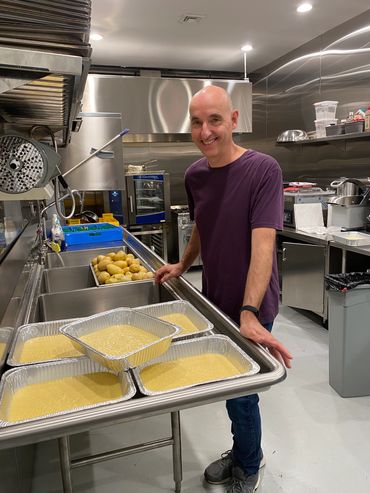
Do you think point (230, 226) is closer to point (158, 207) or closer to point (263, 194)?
point (263, 194)

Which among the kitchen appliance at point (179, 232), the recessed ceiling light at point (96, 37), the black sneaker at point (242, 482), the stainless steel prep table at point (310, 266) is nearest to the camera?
the black sneaker at point (242, 482)

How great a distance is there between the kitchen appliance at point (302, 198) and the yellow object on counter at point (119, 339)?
297 cm

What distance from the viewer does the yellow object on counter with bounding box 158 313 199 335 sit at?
129 cm

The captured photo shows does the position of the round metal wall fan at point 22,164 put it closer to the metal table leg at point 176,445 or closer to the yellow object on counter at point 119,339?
the yellow object on counter at point 119,339

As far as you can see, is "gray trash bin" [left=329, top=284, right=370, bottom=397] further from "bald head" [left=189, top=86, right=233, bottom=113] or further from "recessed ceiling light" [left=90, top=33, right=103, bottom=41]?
"recessed ceiling light" [left=90, top=33, right=103, bottom=41]

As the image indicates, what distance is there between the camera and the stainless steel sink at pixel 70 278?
2.24m

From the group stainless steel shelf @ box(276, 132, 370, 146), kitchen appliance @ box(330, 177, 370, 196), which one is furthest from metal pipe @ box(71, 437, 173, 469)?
stainless steel shelf @ box(276, 132, 370, 146)

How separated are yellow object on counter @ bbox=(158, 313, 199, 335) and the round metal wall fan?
61 centimetres

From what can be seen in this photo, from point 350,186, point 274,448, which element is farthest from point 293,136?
point 274,448

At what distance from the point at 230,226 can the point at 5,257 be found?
939 millimetres

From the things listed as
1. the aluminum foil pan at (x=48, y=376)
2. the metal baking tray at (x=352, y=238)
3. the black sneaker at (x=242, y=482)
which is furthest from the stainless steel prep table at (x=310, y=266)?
the aluminum foil pan at (x=48, y=376)

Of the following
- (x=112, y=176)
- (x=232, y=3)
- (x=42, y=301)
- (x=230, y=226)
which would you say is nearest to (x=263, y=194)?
(x=230, y=226)

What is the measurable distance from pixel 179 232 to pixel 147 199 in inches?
26.0

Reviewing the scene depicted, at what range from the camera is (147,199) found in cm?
508
